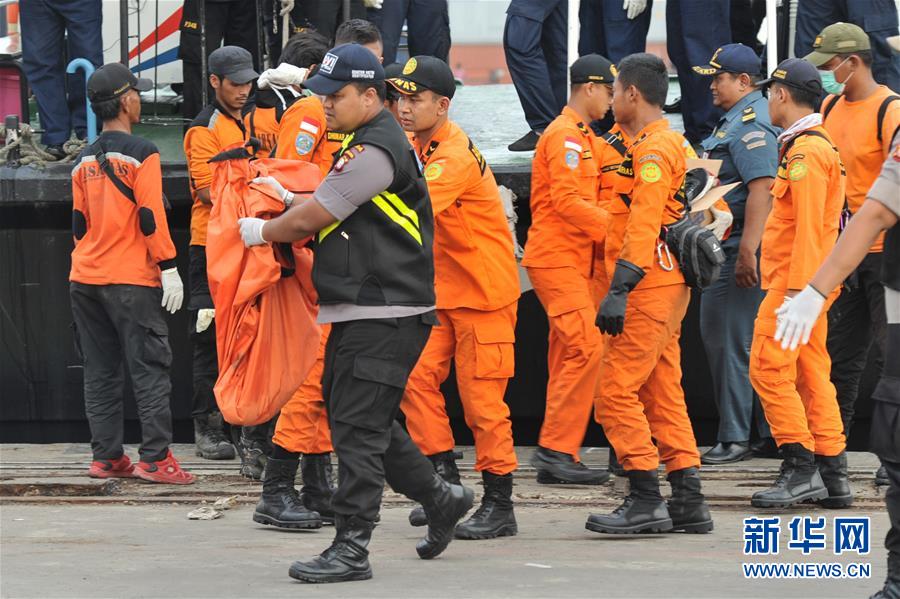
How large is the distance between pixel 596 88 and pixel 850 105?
48.2 inches

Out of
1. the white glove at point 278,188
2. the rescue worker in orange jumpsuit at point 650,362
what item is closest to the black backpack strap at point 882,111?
the rescue worker in orange jumpsuit at point 650,362

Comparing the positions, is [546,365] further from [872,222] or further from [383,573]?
[872,222]

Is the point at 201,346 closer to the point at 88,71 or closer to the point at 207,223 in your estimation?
the point at 207,223

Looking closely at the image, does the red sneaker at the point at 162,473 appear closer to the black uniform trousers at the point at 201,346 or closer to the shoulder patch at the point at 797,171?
the black uniform trousers at the point at 201,346

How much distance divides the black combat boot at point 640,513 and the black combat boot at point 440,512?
0.72m

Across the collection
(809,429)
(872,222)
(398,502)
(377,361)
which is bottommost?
(398,502)

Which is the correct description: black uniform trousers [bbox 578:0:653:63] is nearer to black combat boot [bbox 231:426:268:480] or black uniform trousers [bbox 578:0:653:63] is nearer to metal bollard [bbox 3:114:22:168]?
black combat boot [bbox 231:426:268:480]

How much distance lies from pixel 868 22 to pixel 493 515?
13.0 feet

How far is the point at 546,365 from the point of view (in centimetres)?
829

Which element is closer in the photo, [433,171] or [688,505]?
[433,171]

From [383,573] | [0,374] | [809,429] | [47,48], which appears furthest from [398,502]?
[47,48]

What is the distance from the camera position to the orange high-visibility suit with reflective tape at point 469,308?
6004 mm

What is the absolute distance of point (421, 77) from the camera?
6.02 m

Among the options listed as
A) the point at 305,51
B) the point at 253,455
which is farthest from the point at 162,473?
the point at 305,51
